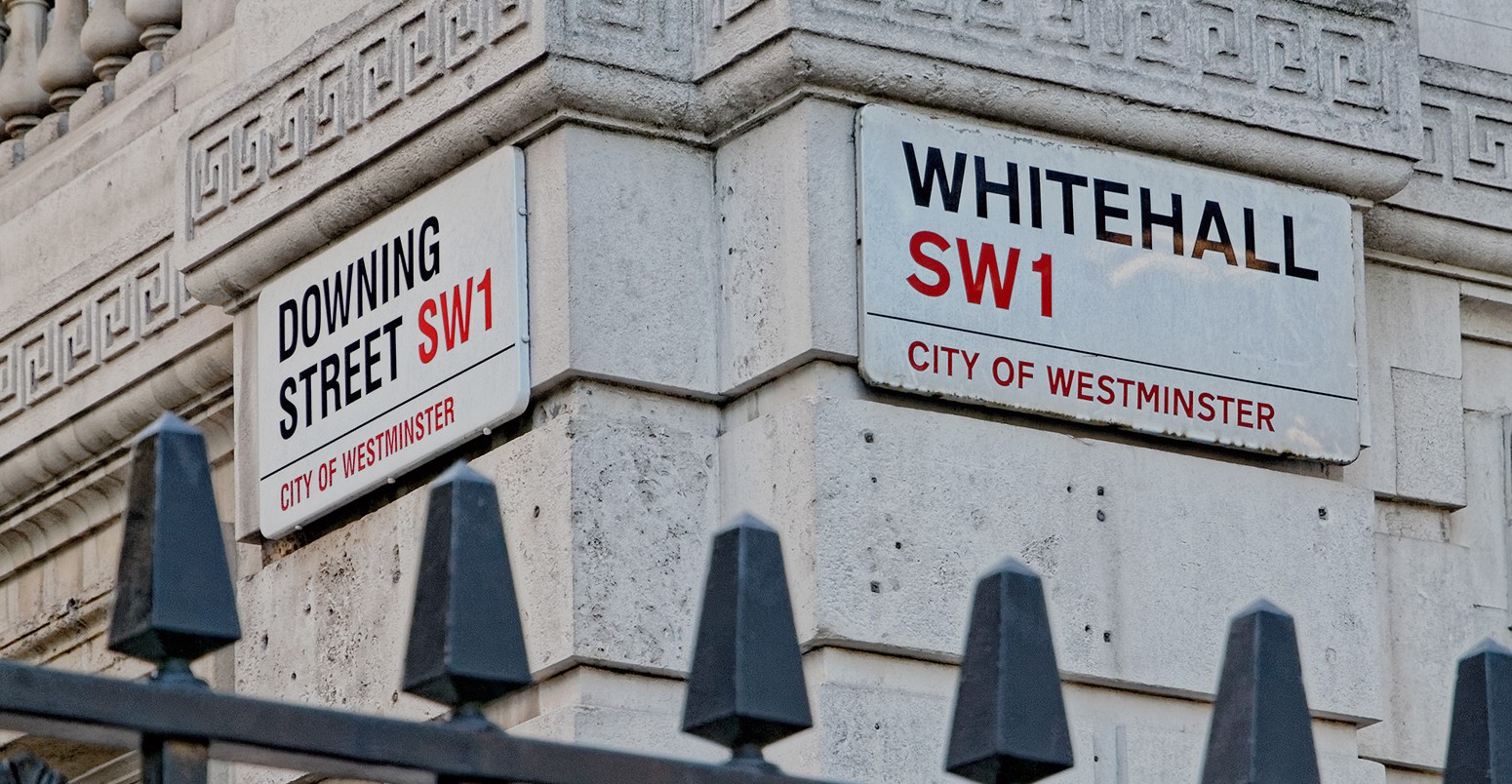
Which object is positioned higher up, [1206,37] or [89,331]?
[1206,37]

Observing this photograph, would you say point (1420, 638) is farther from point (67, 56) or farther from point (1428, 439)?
point (67, 56)

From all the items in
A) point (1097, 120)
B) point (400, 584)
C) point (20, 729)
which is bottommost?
point (20, 729)

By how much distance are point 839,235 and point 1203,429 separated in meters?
0.88

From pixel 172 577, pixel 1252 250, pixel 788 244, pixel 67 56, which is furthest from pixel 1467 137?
pixel 172 577

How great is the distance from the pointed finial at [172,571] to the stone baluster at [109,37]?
5.38 meters

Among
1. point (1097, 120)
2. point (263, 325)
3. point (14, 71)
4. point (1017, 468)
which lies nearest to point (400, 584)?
point (263, 325)

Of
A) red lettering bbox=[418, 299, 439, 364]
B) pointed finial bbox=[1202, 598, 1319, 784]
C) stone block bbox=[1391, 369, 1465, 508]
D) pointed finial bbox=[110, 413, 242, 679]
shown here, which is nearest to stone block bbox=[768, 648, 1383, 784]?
stone block bbox=[1391, 369, 1465, 508]

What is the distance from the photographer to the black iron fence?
8.86ft

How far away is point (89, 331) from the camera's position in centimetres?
762

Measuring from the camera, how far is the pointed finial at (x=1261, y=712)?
3025mm

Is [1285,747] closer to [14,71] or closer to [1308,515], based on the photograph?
[1308,515]

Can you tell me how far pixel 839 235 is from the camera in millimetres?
5859

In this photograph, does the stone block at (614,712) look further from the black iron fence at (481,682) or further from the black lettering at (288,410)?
the black iron fence at (481,682)

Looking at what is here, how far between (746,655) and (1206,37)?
3.74m
